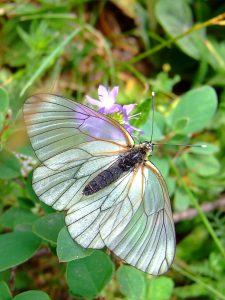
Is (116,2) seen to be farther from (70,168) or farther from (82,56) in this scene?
(70,168)

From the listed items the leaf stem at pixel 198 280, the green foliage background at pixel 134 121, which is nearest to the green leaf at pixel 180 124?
the green foliage background at pixel 134 121

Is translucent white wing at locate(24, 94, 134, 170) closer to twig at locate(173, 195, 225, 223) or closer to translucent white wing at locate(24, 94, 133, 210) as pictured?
translucent white wing at locate(24, 94, 133, 210)

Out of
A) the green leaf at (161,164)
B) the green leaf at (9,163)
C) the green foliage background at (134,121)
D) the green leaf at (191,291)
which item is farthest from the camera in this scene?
the green leaf at (191,291)

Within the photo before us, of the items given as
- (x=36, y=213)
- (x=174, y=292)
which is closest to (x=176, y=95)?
A: (x=174, y=292)

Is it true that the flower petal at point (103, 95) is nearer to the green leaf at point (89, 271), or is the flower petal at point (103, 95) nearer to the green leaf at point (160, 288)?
the green leaf at point (89, 271)

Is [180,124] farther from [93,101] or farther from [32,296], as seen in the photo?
[32,296]

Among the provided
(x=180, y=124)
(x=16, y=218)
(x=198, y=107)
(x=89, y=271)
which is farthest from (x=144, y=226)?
(x=198, y=107)

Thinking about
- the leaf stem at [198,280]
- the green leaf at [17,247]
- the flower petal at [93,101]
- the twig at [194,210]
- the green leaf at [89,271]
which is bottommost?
the leaf stem at [198,280]
